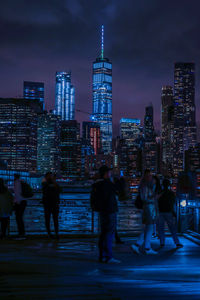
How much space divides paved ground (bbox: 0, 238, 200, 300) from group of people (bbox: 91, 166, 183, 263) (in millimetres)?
315

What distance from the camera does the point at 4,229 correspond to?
11156mm

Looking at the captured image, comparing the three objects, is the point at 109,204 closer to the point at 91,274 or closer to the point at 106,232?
the point at 106,232

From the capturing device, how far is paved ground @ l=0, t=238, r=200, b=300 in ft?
18.3

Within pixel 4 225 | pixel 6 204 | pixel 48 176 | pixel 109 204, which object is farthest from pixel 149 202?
pixel 4 225

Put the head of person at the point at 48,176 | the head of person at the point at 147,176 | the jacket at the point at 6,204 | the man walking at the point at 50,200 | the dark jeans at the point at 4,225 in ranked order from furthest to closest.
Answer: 1. the head of person at the point at 48,176
2. the man walking at the point at 50,200
3. the dark jeans at the point at 4,225
4. the jacket at the point at 6,204
5. the head of person at the point at 147,176

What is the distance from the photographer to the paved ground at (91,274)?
5.59 m

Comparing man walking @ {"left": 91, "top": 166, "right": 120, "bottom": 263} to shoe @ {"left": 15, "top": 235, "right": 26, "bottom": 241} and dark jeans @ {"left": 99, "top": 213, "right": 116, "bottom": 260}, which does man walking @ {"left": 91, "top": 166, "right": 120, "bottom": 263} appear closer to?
dark jeans @ {"left": 99, "top": 213, "right": 116, "bottom": 260}

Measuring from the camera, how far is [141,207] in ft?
29.6

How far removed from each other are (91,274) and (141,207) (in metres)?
2.56

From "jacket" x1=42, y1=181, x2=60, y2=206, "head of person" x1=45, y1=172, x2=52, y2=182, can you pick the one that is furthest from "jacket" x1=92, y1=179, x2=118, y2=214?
"head of person" x1=45, y1=172, x2=52, y2=182

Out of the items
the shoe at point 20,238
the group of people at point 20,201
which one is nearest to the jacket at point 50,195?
the group of people at point 20,201

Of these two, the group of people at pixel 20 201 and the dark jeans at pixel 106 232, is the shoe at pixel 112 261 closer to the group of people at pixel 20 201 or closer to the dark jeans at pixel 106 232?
the dark jeans at pixel 106 232

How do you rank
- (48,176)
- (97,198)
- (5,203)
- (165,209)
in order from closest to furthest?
(97,198)
(165,209)
(5,203)
(48,176)

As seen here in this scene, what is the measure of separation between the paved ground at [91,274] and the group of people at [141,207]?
315 millimetres
